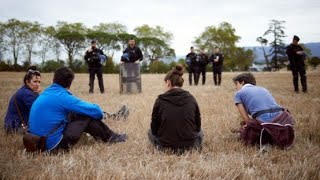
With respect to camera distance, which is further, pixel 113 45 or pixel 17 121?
pixel 113 45

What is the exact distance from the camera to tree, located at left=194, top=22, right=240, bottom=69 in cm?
7450

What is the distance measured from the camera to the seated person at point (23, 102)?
642 centimetres

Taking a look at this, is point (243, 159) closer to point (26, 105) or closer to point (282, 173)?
point (282, 173)

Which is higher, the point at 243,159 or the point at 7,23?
the point at 7,23

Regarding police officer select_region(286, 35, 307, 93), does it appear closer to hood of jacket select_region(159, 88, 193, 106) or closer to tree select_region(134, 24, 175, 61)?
hood of jacket select_region(159, 88, 193, 106)

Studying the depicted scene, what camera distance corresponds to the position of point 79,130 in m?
5.49

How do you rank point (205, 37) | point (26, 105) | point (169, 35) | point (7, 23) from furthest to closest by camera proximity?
point (169, 35) < point (205, 37) < point (7, 23) < point (26, 105)

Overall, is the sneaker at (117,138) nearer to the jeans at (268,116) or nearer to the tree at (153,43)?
the jeans at (268,116)

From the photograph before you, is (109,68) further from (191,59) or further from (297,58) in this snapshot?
(297,58)

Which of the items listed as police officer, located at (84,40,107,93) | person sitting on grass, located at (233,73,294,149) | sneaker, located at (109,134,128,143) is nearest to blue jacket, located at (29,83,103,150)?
sneaker, located at (109,134,128,143)

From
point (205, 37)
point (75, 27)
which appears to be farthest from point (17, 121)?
point (205, 37)

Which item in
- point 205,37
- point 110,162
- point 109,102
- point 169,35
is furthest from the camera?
point 169,35

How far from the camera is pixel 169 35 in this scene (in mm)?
87125

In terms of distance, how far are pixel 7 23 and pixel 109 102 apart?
46001 mm
